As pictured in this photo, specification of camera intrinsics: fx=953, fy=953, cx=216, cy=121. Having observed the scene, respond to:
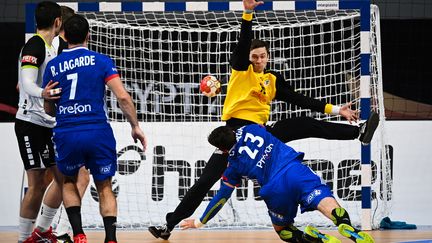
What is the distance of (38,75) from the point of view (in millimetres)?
7137

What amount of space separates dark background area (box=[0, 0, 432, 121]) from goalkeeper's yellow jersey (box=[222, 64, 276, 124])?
15.9ft

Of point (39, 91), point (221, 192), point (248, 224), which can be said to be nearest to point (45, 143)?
point (39, 91)

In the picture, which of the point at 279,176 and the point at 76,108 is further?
the point at 279,176

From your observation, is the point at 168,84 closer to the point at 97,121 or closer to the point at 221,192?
the point at 221,192

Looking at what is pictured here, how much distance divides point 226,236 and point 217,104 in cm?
282

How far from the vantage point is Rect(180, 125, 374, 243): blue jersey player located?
6676 mm

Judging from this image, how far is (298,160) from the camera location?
22.7 ft

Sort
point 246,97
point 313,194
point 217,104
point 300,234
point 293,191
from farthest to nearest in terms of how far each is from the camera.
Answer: point 217,104, point 246,97, point 300,234, point 293,191, point 313,194

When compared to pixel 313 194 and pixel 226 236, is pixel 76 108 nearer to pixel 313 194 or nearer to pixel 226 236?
pixel 313 194

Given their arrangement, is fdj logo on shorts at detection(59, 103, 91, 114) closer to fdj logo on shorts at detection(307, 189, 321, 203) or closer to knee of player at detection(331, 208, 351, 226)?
fdj logo on shorts at detection(307, 189, 321, 203)

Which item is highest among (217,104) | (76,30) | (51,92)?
(76,30)

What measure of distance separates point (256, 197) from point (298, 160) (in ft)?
12.7

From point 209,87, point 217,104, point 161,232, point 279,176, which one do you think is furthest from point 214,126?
point 279,176

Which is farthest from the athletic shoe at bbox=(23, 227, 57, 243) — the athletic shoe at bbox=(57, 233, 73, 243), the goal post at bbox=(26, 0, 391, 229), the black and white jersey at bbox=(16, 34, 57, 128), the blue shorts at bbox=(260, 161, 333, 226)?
the goal post at bbox=(26, 0, 391, 229)
